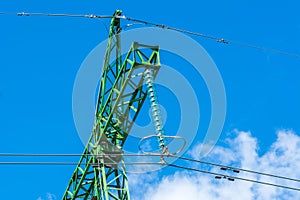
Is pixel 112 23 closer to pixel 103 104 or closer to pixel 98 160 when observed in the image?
pixel 103 104

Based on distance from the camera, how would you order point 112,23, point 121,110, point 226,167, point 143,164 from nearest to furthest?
point 226,167
point 143,164
point 121,110
point 112,23

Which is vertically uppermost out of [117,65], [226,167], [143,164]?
[117,65]

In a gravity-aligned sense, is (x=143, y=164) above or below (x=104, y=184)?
below

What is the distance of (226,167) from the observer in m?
22.5

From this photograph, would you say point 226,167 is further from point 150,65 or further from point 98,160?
point 98,160

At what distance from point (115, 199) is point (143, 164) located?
6.26 metres

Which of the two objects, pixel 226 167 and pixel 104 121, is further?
pixel 104 121

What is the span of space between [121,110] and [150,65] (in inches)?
137

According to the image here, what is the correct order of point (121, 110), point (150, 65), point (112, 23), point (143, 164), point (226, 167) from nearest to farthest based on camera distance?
point (226, 167) → point (143, 164) → point (150, 65) → point (121, 110) → point (112, 23)

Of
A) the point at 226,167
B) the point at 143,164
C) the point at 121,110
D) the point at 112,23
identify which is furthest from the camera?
the point at 112,23

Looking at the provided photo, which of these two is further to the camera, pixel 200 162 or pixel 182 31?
pixel 182 31

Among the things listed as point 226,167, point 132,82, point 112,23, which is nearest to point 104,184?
point 132,82

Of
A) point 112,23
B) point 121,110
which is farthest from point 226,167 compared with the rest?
point 112,23

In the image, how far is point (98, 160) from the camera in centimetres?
3100
